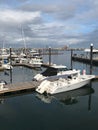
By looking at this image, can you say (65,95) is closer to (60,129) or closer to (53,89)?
(53,89)

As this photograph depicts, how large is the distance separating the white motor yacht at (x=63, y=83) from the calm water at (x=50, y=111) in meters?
0.69

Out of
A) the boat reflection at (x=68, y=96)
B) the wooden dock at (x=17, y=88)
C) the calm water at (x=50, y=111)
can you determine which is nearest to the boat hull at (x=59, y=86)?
the boat reflection at (x=68, y=96)

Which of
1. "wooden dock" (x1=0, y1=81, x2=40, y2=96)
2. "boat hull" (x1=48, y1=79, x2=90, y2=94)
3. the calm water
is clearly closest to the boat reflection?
the calm water

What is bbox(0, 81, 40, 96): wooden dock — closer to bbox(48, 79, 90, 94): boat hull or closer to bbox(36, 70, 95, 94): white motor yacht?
bbox(36, 70, 95, 94): white motor yacht

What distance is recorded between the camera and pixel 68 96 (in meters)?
25.8

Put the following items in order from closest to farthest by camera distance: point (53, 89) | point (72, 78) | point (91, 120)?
1. point (91, 120)
2. point (53, 89)
3. point (72, 78)

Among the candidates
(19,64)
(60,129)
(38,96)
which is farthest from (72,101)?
(19,64)

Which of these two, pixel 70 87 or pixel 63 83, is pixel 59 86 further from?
pixel 70 87

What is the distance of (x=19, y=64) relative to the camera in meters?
59.6

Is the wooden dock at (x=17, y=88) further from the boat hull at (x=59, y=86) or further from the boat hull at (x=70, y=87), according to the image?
the boat hull at (x=70, y=87)

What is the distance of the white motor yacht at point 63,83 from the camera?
2586 centimetres

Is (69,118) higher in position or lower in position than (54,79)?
lower

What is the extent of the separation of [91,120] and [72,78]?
36.7 ft

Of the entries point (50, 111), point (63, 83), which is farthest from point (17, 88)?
point (50, 111)
